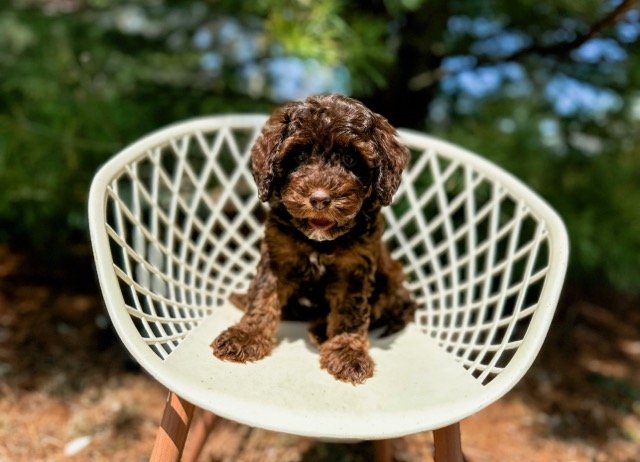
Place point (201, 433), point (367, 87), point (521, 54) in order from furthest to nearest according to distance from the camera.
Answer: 1. point (521, 54)
2. point (367, 87)
3. point (201, 433)

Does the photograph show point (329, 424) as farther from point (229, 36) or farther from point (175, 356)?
point (229, 36)

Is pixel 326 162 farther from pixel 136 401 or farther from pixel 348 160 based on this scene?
pixel 136 401

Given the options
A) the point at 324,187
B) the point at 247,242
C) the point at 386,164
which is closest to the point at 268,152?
the point at 324,187

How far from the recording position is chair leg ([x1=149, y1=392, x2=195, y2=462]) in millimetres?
1686

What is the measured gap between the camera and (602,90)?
361 cm

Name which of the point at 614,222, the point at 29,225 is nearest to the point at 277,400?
the point at 29,225

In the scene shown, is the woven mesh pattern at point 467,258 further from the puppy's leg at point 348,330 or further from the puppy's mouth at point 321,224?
the puppy's mouth at point 321,224

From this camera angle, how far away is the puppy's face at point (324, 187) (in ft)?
5.55

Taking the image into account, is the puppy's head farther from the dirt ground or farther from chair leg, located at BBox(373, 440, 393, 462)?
the dirt ground

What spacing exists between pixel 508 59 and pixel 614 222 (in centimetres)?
106

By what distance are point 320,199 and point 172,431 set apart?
2.39 ft

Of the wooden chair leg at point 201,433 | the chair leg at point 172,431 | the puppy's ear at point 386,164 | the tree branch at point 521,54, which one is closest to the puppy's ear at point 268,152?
the puppy's ear at point 386,164

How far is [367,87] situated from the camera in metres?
3.07

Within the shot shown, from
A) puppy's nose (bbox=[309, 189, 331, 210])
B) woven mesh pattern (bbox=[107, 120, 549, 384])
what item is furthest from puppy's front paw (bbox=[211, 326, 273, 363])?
puppy's nose (bbox=[309, 189, 331, 210])
